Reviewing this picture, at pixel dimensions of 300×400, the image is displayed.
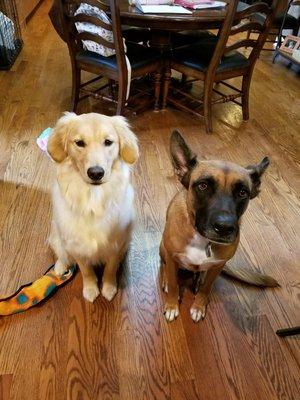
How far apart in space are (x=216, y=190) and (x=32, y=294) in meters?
0.89

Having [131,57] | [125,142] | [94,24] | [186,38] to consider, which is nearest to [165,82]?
[131,57]

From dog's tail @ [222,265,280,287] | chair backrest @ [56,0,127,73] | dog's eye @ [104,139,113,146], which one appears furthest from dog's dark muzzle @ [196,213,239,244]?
chair backrest @ [56,0,127,73]

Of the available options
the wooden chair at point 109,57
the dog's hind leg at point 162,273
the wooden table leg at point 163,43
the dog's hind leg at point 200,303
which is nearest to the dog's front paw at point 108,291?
the dog's hind leg at point 162,273

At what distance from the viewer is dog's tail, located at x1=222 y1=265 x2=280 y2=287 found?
1572 millimetres

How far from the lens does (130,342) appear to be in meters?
1.35

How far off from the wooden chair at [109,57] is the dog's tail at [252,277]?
1627mm

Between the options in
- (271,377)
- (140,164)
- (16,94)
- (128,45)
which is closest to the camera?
(271,377)

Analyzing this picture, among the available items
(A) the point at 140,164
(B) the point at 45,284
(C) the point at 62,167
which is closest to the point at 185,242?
(C) the point at 62,167

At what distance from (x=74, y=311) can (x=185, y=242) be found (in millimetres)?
578

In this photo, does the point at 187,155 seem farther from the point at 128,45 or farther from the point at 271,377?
the point at 128,45

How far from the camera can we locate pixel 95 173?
3.93 feet

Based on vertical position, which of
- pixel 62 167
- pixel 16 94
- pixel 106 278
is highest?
pixel 62 167

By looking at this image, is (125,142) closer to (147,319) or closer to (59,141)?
(59,141)

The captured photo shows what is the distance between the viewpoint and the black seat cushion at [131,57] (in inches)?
100
